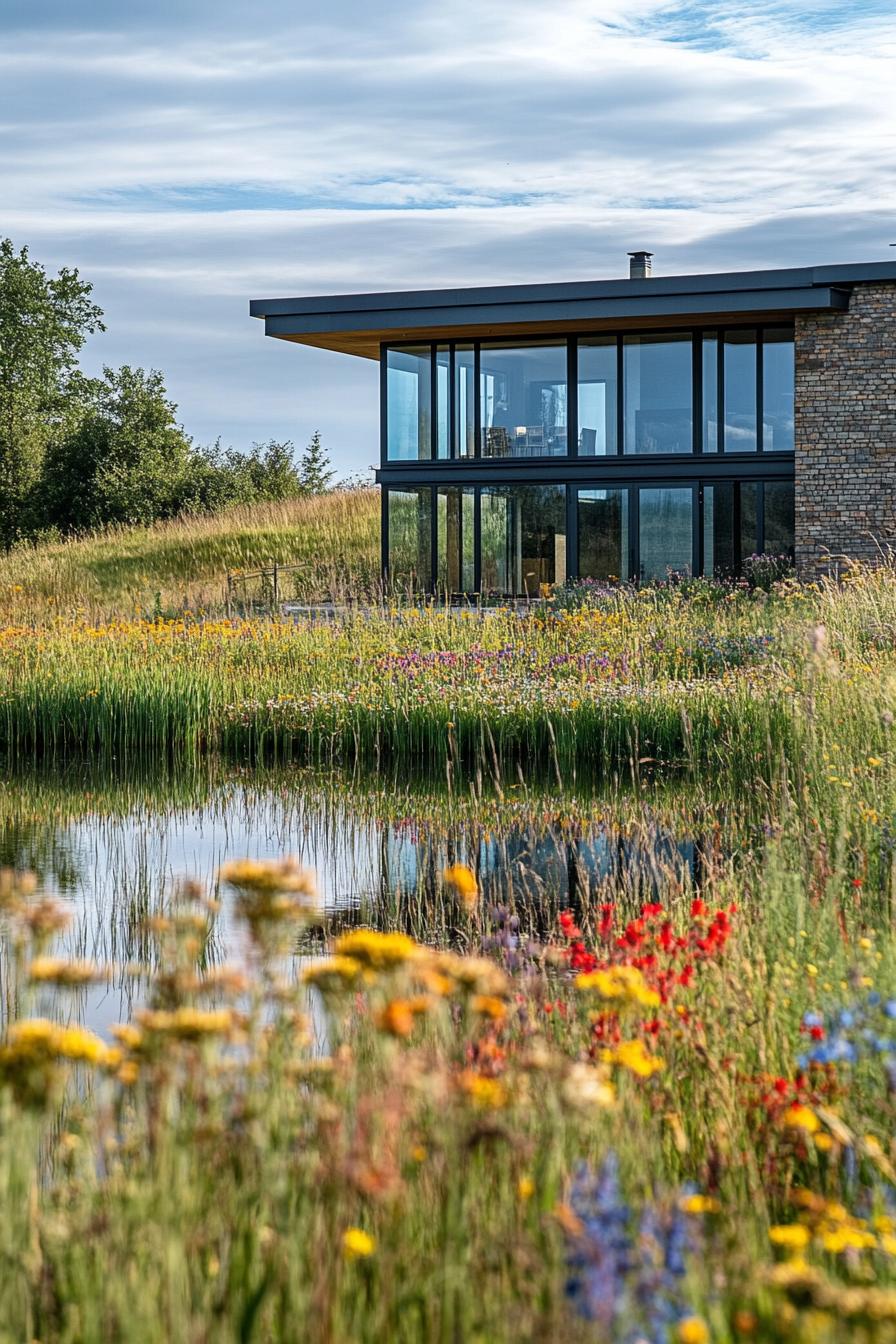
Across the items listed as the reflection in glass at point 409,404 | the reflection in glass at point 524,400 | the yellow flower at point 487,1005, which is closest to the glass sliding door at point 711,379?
the reflection in glass at point 524,400

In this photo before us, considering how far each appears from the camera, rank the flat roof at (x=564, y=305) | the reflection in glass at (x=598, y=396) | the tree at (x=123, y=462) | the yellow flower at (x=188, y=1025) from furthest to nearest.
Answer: the tree at (x=123, y=462), the reflection in glass at (x=598, y=396), the flat roof at (x=564, y=305), the yellow flower at (x=188, y=1025)

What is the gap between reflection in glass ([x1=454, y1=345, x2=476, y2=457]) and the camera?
81.3 feet

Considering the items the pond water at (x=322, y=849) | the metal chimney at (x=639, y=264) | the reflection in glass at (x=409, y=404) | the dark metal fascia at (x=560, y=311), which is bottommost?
the pond water at (x=322, y=849)

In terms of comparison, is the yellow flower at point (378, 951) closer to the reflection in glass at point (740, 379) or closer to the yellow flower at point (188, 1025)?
the yellow flower at point (188, 1025)

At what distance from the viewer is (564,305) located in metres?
23.3

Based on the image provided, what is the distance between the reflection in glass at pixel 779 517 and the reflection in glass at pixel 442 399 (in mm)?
5079

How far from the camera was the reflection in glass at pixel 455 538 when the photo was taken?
24.5 m

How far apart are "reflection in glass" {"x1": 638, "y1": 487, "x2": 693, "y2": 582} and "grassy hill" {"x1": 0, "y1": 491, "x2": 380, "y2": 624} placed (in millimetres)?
4642

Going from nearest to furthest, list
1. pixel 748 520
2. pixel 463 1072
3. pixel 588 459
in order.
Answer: pixel 463 1072, pixel 748 520, pixel 588 459

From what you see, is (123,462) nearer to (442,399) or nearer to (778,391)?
(442,399)

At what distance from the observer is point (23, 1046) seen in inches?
82.2

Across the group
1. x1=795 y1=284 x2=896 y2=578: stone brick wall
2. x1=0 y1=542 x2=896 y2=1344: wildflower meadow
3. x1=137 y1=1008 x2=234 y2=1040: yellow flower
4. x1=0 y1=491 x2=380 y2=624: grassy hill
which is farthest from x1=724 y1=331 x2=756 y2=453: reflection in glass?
x1=137 y1=1008 x2=234 y2=1040: yellow flower

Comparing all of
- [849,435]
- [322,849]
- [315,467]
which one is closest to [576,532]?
[849,435]

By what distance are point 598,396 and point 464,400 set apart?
2205 millimetres
